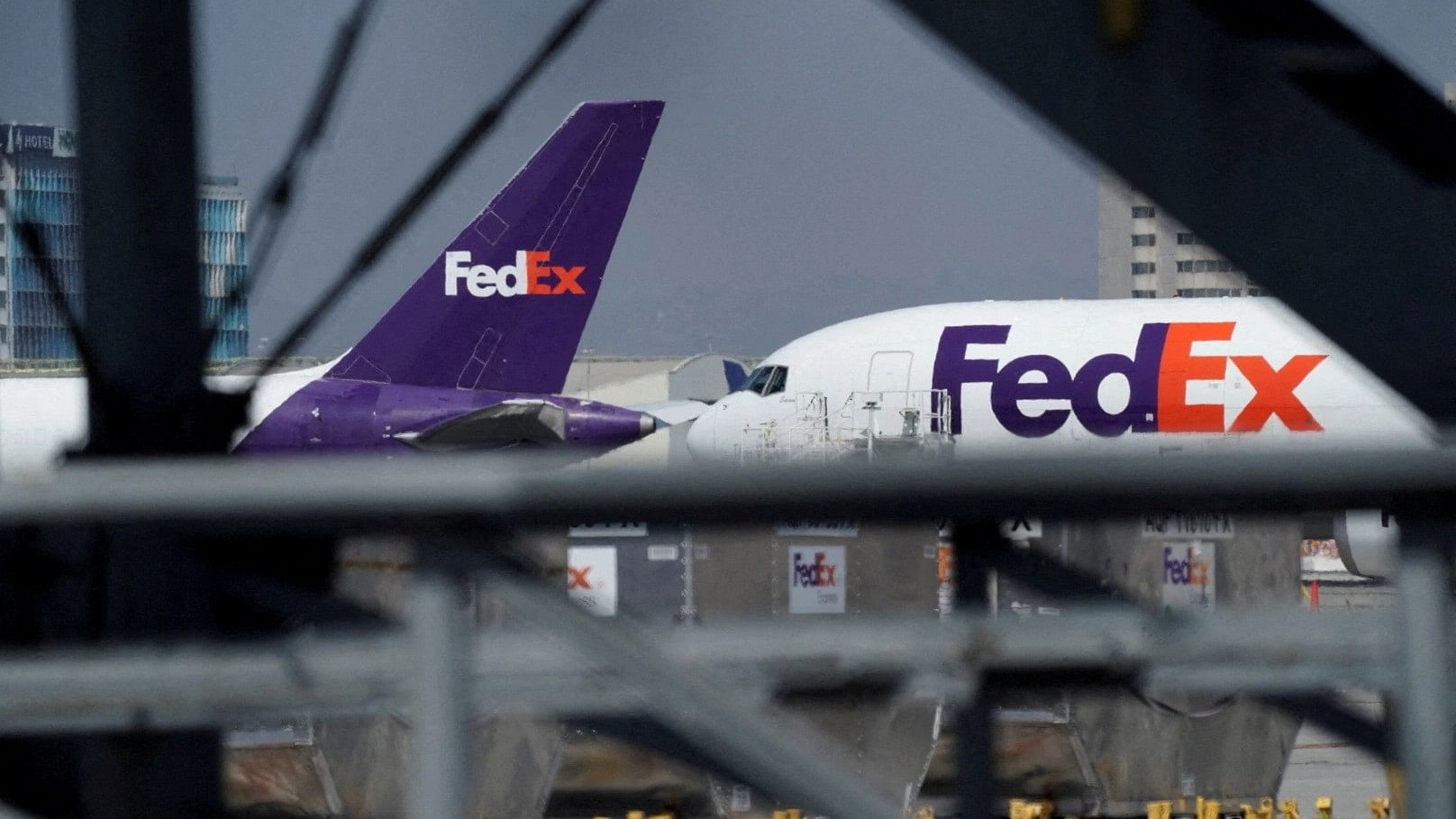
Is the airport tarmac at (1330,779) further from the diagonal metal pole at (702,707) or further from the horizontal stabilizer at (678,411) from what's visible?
the horizontal stabilizer at (678,411)

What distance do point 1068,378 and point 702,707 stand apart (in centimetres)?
2440

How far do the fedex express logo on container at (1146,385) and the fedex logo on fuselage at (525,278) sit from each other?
7453mm

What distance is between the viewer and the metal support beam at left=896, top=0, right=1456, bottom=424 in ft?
8.36

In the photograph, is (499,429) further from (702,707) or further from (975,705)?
(702,707)

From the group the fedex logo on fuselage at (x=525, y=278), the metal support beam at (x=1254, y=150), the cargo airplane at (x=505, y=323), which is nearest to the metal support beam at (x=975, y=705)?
the metal support beam at (x=1254, y=150)

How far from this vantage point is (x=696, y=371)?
6331 centimetres

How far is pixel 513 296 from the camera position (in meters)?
22.9

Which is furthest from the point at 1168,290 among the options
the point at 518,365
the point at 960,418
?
the point at 518,365

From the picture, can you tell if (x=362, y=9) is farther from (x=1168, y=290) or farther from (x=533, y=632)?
(x=1168, y=290)

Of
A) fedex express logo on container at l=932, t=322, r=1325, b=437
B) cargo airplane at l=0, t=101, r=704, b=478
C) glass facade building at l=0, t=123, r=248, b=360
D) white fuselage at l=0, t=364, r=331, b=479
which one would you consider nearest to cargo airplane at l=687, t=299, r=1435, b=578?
fedex express logo on container at l=932, t=322, r=1325, b=437

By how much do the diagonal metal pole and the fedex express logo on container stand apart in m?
24.0

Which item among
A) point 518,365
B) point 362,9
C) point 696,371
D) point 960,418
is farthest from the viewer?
point 696,371

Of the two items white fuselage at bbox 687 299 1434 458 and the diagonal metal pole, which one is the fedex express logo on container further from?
the diagonal metal pole

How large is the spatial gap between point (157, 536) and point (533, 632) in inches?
27.0
